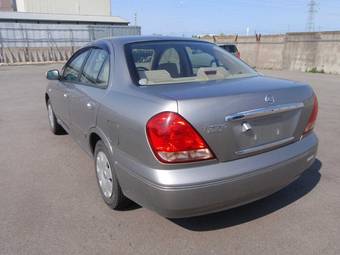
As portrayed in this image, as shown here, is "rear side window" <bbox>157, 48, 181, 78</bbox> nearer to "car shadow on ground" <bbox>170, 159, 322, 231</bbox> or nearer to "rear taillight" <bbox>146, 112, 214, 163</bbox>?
"rear taillight" <bbox>146, 112, 214, 163</bbox>

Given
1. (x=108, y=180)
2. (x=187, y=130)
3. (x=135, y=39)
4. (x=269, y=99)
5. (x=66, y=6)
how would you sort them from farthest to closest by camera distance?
(x=66, y=6) < (x=135, y=39) < (x=108, y=180) < (x=269, y=99) < (x=187, y=130)

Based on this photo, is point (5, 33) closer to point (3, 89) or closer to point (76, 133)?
point (3, 89)

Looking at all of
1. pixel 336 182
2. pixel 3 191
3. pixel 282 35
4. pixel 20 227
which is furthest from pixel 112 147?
pixel 282 35

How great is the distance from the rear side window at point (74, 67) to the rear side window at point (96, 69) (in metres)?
0.24

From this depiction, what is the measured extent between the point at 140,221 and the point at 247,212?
39.1 inches

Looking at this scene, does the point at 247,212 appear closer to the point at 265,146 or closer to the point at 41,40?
the point at 265,146

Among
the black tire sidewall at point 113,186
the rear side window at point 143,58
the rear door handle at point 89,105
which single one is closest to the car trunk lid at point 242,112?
the rear side window at point 143,58

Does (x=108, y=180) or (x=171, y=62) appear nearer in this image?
(x=108, y=180)

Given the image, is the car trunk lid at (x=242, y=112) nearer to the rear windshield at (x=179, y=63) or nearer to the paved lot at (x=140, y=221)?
the rear windshield at (x=179, y=63)

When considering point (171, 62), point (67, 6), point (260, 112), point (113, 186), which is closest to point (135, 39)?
point (171, 62)

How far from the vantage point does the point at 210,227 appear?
299cm

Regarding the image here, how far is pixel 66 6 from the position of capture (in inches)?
2359

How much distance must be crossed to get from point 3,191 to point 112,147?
63.5 inches

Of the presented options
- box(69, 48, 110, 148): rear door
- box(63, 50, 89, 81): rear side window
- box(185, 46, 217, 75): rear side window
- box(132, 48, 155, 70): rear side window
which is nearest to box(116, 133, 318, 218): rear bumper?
box(69, 48, 110, 148): rear door
